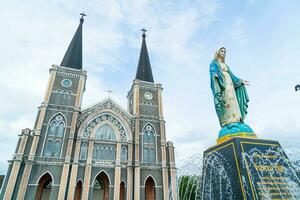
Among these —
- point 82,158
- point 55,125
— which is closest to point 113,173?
point 82,158

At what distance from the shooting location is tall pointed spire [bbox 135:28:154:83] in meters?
33.3

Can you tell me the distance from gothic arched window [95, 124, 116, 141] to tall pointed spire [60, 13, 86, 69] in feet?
34.0

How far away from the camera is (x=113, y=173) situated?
2320 centimetres

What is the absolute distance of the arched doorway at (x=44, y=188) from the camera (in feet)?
72.0

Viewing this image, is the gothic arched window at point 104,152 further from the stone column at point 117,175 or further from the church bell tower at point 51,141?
the church bell tower at point 51,141

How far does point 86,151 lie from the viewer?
23719mm

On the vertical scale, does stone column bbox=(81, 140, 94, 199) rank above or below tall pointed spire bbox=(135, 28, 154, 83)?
below

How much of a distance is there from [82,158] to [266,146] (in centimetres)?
2157

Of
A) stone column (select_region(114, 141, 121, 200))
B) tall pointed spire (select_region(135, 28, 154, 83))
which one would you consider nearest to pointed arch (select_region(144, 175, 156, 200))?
stone column (select_region(114, 141, 121, 200))

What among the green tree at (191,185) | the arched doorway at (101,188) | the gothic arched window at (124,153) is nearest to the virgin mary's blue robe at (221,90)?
the green tree at (191,185)

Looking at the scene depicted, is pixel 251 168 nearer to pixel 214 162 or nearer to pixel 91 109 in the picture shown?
pixel 214 162

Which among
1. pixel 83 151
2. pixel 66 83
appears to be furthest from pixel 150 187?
pixel 66 83

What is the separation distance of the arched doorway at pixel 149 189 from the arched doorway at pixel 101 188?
16.9ft

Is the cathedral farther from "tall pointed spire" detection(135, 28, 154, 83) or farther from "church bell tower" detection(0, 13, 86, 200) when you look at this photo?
"tall pointed spire" detection(135, 28, 154, 83)
